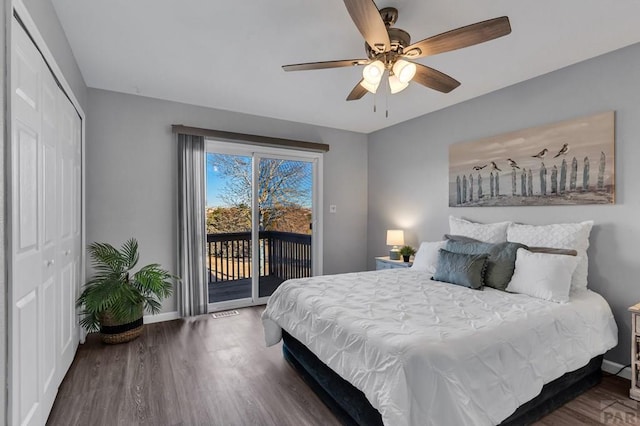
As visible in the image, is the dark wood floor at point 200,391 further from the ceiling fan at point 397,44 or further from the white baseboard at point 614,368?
the ceiling fan at point 397,44

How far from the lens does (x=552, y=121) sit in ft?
9.59

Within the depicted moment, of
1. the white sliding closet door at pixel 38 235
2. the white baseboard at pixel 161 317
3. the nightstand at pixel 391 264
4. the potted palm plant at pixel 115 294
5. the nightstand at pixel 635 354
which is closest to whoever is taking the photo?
the white sliding closet door at pixel 38 235

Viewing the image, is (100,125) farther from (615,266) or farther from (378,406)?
(615,266)

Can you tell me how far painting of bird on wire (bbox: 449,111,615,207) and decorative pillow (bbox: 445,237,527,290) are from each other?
2.03 ft

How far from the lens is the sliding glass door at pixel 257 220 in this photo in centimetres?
421

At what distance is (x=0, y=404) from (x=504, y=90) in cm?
429

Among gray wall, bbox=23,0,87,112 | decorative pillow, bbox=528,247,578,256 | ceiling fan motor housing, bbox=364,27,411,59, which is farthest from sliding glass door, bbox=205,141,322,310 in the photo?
decorative pillow, bbox=528,247,578,256

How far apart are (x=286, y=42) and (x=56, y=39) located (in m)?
1.55

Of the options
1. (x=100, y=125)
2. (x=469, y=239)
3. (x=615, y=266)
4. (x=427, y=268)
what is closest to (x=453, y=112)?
(x=469, y=239)

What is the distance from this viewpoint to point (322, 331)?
2.02m

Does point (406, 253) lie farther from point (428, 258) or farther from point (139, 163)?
point (139, 163)

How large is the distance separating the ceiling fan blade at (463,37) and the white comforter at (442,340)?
1623 mm

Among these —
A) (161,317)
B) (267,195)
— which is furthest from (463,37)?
(161,317)

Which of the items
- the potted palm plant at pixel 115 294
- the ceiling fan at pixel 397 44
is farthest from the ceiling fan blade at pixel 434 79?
the potted palm plant at pixel 115 294
